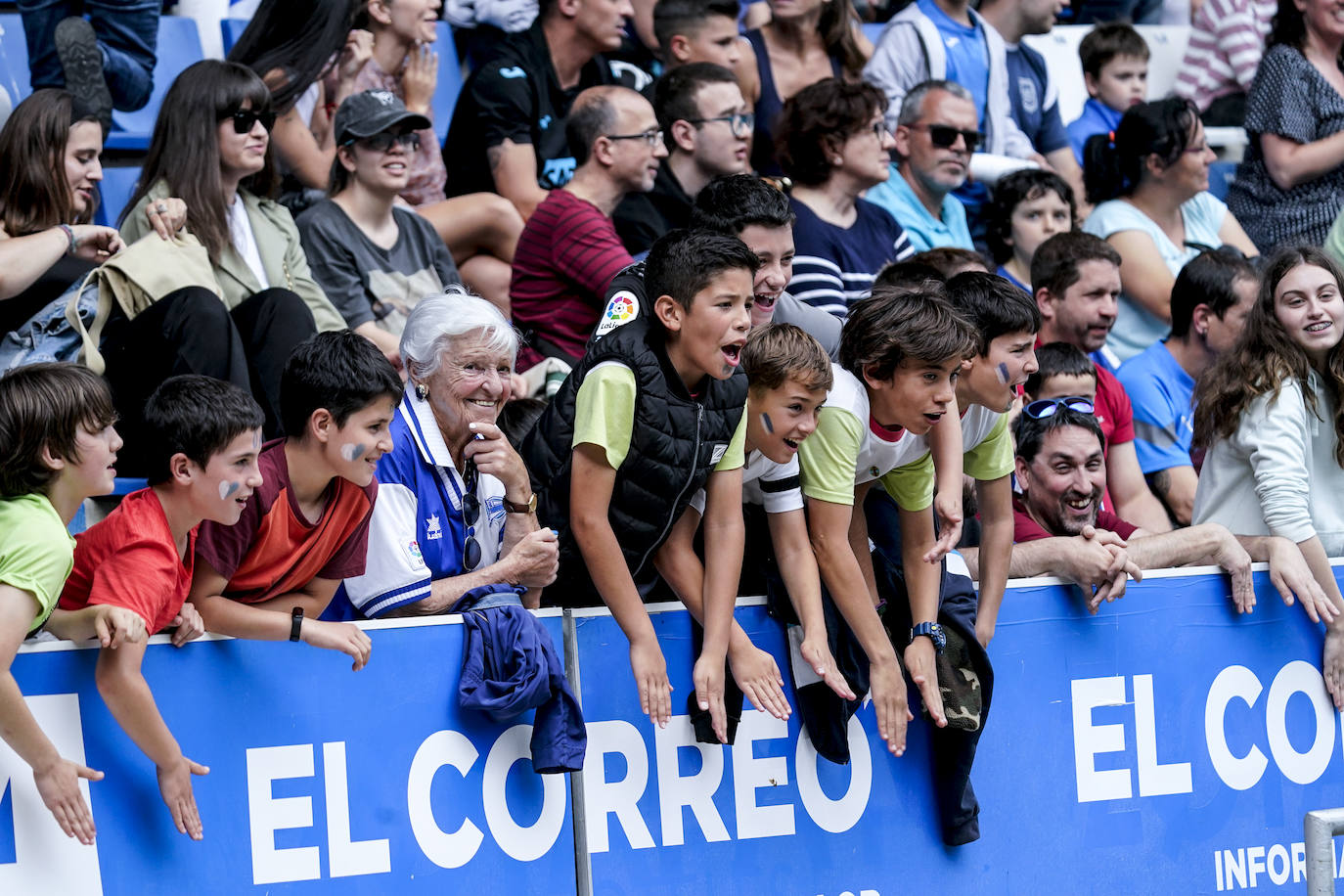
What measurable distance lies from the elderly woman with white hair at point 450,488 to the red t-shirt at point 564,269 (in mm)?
1408

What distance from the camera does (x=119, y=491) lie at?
4598 mm

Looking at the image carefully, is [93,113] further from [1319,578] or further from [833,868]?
[1319,578]

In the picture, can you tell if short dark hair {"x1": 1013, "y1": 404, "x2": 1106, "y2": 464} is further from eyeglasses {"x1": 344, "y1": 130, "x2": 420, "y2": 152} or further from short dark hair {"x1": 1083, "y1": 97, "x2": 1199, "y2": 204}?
short dark hair {"x1": 1083, "y1": 97, "x2": 1199, "y2": 204}

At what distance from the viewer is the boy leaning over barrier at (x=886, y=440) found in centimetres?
416

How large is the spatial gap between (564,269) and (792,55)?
2702 mm

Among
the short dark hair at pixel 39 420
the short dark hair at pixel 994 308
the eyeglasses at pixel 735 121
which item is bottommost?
the short dark hair at pixel 39 420

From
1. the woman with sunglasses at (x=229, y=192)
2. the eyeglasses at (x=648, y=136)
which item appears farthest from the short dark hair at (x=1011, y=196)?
the woman with sunglasses at (x=229, y=192)

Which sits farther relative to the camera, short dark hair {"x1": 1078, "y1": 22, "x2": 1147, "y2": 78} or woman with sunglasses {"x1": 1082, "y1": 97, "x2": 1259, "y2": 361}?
short dark hair {"x1": 1078, "y1": 22, "x2": 1147, "y2": 78}

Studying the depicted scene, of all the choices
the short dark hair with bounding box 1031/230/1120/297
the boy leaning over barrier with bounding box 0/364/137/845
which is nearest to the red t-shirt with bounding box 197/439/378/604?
the boy leaning over barrier with bounding box 0/364/137/845

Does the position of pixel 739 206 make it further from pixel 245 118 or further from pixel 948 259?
pixel 245 118

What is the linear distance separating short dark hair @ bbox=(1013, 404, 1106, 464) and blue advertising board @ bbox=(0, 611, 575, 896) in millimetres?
2031

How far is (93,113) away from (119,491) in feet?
5.02

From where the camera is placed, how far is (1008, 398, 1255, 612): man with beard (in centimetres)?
455

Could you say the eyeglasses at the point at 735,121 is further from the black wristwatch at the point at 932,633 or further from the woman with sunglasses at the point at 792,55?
the black wristwatch at the point at 932,633
